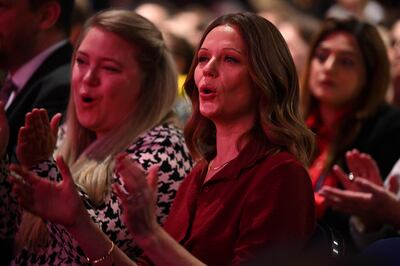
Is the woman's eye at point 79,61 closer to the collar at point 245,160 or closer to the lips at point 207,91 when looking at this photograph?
the lips at point 207,91

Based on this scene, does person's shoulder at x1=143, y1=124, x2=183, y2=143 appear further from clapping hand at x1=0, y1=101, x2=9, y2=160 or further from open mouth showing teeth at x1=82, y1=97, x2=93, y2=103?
clapping hand at x1=0, y1=101, x2=9, y2=160

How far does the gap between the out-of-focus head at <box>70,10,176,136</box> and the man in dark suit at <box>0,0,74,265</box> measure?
0.36m

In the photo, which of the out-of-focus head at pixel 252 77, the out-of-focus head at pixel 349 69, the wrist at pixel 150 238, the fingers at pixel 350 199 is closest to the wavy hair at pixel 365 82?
the out-of-focus head at pixel 349 69

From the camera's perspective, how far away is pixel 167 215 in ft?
9.66

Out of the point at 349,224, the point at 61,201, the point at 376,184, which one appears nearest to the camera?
the point at 61,201

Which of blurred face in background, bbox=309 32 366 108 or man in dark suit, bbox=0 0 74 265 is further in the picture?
blurred face in background, bbox=309 32 366 108

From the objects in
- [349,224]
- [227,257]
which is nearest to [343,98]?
[349,224]

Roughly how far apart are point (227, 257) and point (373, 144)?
1635 mm

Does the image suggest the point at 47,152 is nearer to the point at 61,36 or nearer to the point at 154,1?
the point at 61,36

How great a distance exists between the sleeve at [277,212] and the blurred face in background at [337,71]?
1.75m

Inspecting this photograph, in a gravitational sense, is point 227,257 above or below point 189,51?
above

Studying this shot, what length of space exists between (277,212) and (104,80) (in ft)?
3.28

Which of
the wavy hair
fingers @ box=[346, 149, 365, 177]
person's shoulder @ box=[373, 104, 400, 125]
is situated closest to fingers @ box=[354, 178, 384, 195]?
fingers @ box=[346, 149, 365, 177]

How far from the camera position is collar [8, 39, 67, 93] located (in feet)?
12.3
